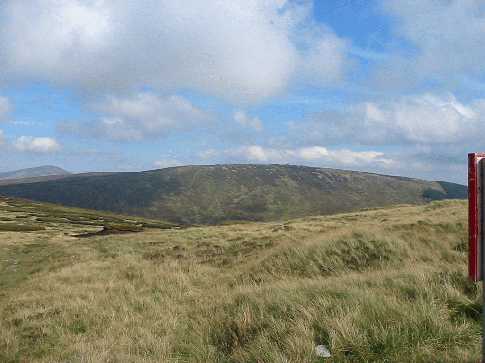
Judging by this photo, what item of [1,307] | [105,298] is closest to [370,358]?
[105,298]

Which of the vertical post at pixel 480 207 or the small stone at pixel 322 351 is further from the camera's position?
the small stone at pixel 322 351

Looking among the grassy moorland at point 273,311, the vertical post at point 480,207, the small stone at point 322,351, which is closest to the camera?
the vertical post at point 480,207

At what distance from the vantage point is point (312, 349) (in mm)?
5859

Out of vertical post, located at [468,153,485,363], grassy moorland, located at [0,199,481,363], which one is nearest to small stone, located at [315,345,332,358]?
grassy moorland, located at [0,199,481,363]

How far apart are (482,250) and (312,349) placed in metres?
2.65

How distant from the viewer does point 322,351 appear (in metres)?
5.94

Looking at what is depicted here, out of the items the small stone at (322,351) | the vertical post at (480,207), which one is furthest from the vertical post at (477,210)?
the small stone at (322,351)

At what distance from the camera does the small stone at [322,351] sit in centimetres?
584

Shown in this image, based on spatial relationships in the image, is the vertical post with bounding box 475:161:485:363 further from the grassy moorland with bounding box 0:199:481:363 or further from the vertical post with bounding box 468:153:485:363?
the grassy moorland with bounding box 0:199:481:363

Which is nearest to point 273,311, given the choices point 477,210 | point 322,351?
point 322,351

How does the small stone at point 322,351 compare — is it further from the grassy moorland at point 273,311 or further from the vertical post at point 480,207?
the vertical post at point 480,207

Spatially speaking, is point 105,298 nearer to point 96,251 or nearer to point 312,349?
point 312,349

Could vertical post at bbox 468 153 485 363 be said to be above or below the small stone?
above

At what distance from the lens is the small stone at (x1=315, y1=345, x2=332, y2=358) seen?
19.1 feet
